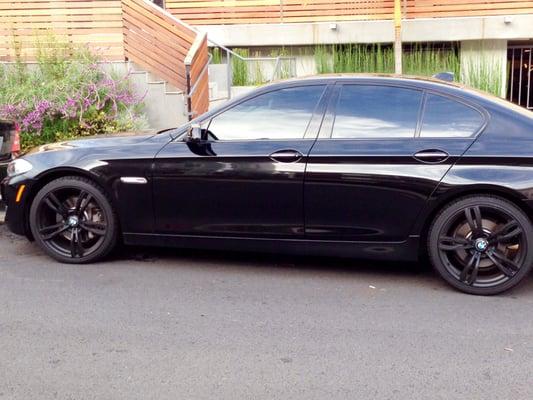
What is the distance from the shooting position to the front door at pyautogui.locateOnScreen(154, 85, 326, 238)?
15.5 ft

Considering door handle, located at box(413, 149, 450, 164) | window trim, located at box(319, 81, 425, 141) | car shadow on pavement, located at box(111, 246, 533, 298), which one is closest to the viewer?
door handle, located at box(413, 149, 450, 164)

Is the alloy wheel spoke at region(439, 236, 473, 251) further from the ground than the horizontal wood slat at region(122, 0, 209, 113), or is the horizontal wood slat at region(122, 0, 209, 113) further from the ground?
the horizontal wood slat at region(122, 0, 209, 113)

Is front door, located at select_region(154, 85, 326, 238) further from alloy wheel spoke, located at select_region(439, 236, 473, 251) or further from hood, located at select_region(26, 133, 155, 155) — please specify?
alloy wheel spoke, located at select_region(439, 236, 473, 251)

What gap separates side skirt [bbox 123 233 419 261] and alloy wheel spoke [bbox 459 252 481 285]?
1.17 ft

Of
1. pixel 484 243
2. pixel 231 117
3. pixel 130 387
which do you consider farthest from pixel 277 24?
pixel 130 387

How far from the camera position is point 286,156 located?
470 centimetres

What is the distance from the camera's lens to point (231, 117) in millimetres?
4914

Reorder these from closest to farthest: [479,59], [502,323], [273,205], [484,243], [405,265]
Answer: [502,323], [484,243], [273,205], [405,265], [479,59]

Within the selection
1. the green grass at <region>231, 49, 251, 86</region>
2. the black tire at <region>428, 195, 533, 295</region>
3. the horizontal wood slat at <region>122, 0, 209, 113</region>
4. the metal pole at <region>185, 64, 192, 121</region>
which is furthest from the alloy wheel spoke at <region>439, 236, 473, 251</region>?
the green grass at <region>231, 49, 251, 86</region>

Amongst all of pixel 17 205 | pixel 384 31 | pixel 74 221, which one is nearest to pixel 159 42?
pixel 384 31

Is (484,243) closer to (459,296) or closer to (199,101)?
(459,296)

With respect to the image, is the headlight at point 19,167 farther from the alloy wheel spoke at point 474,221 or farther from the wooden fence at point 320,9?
the wooden fence at point 320,9

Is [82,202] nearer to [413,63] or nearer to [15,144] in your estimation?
[15,144]

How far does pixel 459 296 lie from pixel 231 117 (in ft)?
7.11
